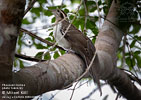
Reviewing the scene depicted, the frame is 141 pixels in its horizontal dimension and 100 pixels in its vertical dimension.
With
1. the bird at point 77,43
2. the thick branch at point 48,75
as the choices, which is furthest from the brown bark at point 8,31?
the bird at point 77,43

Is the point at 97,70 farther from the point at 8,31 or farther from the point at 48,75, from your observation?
the point at 8,31

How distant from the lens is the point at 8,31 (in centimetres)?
187

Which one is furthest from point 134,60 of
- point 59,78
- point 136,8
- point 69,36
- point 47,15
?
point 59,78

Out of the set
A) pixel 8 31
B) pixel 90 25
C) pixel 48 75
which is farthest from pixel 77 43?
pixel 8 31

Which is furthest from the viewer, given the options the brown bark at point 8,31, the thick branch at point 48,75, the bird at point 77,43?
the bird at point 77,43

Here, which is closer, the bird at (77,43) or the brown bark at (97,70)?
the brown bark at (97,70)

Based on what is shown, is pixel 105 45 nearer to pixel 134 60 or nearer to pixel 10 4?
pixel 134 60

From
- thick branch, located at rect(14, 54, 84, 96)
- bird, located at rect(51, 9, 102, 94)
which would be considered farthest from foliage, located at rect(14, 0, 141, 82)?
thick branch, located at rect(14, 54, 84, 96)

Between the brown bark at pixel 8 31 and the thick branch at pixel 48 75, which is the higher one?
the brown bark at pixel 8 31

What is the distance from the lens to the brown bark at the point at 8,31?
183 cm

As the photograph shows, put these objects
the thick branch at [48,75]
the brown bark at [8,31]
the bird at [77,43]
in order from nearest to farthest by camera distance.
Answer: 1. the brown bark at [8,31]
2. the thick branch at [48,75]
3. the bird at [77,43]

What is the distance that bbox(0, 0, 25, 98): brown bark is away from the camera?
71.9 inches

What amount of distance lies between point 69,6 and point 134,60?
131 centimetres

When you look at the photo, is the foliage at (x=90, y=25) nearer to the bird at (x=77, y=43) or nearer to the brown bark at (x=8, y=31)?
the bird at (x=77, y=43)
